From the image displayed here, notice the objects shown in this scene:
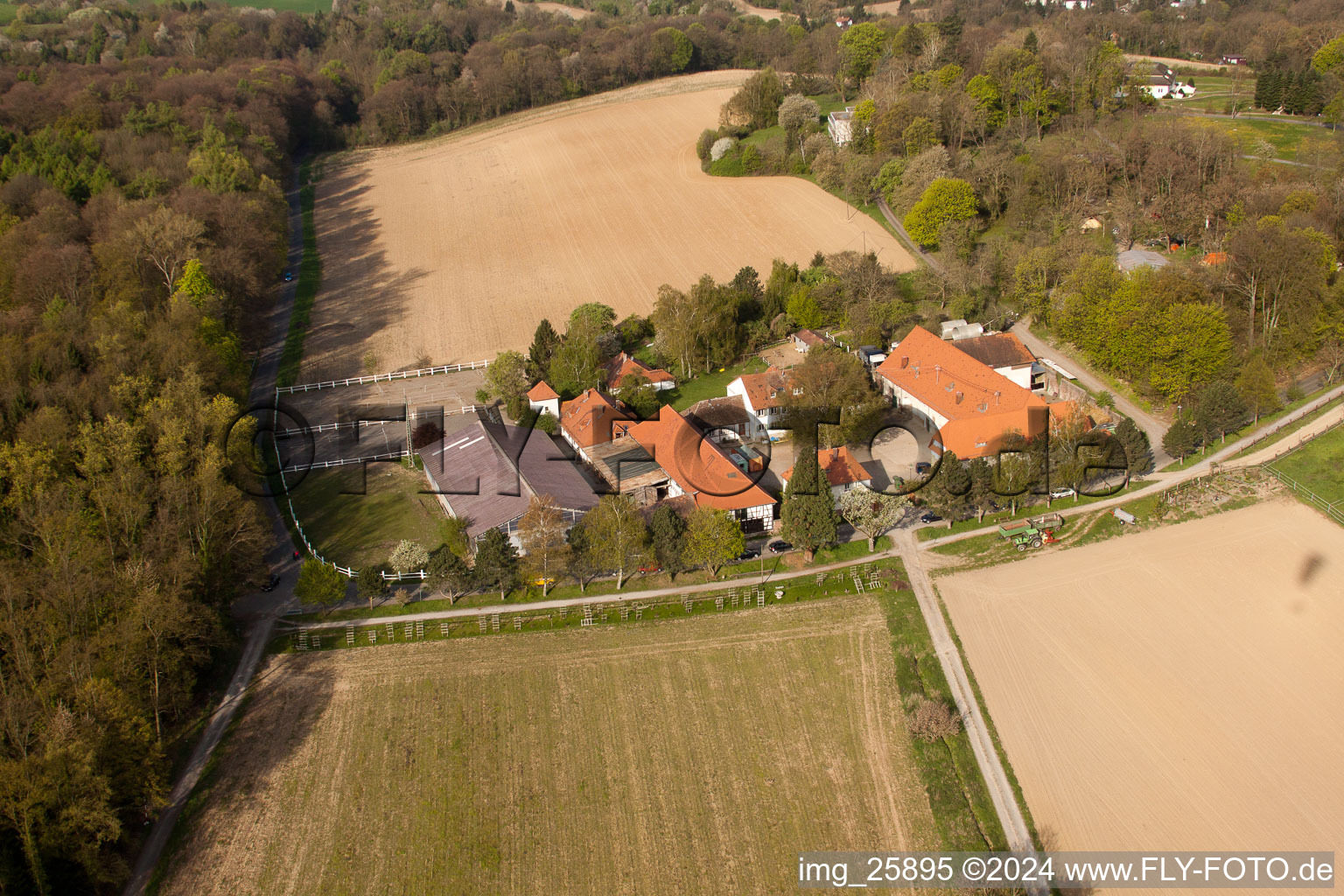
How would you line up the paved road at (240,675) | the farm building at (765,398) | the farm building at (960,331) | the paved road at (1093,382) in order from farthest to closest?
1. the farm building at (960,331)
2. the farm building at (765,398)
3. the paved road at (1093,382)
4. the paved road at (240,675)

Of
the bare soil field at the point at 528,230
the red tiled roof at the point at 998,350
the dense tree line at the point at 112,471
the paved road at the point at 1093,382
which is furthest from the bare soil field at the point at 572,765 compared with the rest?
the bare soil field at the point at 528,230

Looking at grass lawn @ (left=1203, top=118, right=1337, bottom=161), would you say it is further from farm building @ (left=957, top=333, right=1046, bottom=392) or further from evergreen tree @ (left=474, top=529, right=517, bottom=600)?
evergreen tree @ (left=474, top=529, right=517, bottom=600)

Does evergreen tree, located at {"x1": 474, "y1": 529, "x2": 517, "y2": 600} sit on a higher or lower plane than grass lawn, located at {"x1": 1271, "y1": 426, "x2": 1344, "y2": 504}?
higher

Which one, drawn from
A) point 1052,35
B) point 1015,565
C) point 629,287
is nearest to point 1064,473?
point 1015,565

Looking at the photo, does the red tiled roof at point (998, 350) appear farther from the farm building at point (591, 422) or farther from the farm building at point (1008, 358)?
the farm building at point (591, 422)

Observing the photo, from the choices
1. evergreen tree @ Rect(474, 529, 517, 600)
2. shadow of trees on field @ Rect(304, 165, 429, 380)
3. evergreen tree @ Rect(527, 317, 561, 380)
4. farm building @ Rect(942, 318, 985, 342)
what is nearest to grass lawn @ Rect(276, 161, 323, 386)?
shadow of trees on field @ Rect(304, 165, 429, 380)

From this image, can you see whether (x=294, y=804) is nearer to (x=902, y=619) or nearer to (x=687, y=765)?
(x=687, y=765)
